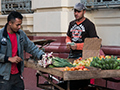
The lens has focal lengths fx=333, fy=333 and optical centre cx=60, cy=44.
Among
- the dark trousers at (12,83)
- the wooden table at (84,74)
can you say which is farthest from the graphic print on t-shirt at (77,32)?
the dark trousers at (12,83)

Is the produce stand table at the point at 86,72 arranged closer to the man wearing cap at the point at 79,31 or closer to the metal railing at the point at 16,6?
the man wearing cap at the point at 79,31

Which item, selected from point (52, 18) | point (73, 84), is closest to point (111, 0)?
point (52, 18)

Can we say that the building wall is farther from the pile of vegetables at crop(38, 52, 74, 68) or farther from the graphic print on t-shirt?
the pile of vegetables at crop(38, 52, 74, 68)

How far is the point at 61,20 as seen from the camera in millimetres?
7883

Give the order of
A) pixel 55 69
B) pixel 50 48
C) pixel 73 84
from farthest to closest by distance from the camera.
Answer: pixel 50 48 → pixel 73 84 → pixel 55 69

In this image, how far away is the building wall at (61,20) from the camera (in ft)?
24.1

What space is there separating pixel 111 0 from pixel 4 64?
138 inches

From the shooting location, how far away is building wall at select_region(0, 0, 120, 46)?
24.1ft

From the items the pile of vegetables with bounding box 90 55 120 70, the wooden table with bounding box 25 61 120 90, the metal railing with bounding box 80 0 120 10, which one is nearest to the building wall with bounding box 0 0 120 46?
the metal railing with bounding box 80 0 120 10

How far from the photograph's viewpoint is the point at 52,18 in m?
8.05

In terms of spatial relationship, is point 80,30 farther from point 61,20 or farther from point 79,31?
point 61,20

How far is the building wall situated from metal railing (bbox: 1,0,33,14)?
0.34 m

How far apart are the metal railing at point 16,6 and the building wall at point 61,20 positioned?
0.34 metres

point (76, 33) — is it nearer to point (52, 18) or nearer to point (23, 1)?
point (52, 18)
